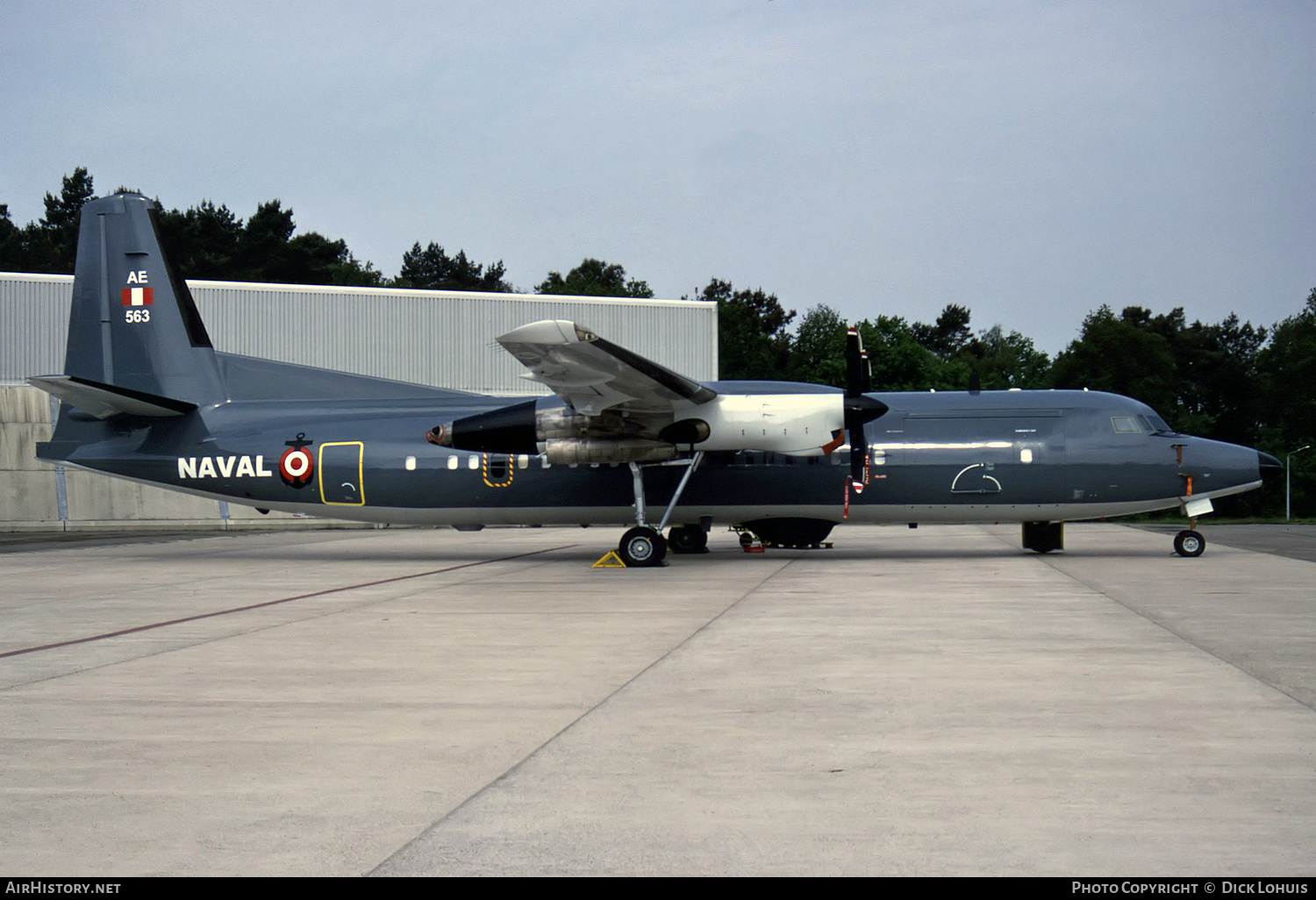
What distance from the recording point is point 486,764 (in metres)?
6.62

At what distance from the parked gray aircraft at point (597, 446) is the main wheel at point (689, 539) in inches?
1.7

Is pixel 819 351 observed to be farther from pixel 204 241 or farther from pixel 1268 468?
pixel 1268 468

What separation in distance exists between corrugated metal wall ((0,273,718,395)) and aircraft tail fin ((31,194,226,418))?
17.0 meters

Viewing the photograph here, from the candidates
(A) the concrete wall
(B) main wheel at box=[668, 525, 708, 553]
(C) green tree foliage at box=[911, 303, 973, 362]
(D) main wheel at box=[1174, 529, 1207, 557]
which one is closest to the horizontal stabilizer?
(B) main wheel at box=[668, 525, 708, 553]

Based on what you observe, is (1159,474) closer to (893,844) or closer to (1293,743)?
(1293,743)

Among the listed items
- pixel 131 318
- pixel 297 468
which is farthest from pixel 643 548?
pixel 131 318

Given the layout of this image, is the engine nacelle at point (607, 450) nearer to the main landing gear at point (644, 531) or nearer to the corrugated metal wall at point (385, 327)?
the main landing gear at point (644, 531)

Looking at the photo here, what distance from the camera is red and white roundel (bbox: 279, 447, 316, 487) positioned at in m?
23.4

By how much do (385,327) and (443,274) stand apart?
234 ft

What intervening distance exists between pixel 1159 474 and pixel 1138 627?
1140cm

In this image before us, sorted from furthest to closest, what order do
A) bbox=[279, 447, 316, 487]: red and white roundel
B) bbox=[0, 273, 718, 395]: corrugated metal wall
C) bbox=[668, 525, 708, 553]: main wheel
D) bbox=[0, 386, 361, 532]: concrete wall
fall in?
bbox=[0, 273, 718, 395]: corrugated metal wall
bbox=[0, 386, 361, 532]: concrete wall
bbox=[668, 525, 708, 553]: main wheel
bbox=[279, 447, 316, 487]: red and white roundel

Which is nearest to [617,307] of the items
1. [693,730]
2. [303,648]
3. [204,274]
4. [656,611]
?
[656,611]

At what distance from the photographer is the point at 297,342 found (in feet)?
143

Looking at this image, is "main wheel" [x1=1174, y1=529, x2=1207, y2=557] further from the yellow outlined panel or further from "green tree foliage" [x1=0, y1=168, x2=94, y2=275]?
"green tree foliage" [x1=0, y1=168, x2=94, y2=275]
